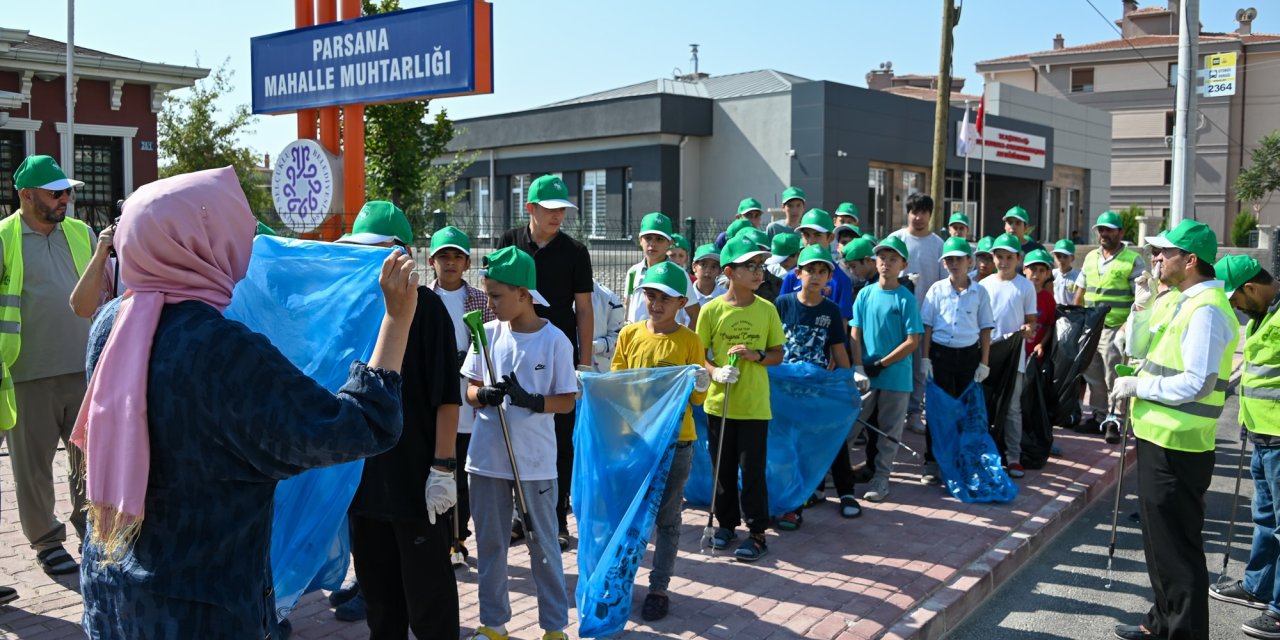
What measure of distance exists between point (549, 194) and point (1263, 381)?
4.23 meters

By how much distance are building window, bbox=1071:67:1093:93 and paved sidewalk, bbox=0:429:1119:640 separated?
61.6m

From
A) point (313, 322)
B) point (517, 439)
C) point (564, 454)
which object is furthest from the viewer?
point (564, 454)

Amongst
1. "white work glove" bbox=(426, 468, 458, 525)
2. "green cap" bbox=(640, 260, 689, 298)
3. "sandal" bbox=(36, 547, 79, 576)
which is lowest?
"sandal" bbox=(36, 547, 79, 576)

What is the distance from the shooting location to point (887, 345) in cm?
739

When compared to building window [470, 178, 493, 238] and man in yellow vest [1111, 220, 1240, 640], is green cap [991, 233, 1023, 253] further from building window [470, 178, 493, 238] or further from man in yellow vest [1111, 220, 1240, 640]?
building window [470, 178, 493, 238]

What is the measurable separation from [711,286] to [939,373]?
79.2 inches

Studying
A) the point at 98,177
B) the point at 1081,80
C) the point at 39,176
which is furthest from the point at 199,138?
the point at 1081,80

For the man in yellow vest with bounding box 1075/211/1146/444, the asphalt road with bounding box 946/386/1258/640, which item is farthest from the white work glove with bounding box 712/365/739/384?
the man in yellow vest with bounding box 1075/211/1146/444

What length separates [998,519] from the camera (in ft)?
22.7

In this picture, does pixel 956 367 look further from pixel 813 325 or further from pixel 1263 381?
pixel 1263 381

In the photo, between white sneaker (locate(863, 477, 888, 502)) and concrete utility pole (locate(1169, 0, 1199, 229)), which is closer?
white sneaker (locate(863, 477, 888, 502))

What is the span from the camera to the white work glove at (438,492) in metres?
3.74

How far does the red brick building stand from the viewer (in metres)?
17.3

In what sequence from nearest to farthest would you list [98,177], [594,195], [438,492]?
[438,492] → [98,177] → [594,195]
